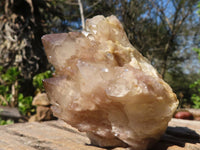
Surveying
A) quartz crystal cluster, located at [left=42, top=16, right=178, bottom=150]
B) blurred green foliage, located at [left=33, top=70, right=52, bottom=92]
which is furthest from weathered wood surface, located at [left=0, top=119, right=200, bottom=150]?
blurred green foliage, located at [left=33, top=70, right=52, bottom=92]

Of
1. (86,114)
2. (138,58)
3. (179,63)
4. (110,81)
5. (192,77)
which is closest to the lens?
(110,81)

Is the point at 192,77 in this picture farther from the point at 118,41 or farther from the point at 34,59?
the point at 118,41

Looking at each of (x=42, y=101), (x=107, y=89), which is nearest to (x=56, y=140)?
(x=107, y=89)

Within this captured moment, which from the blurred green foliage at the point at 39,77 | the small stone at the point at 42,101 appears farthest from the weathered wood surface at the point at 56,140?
the blurred green foliage at the point at 39,77

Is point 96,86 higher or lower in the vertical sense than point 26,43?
lower

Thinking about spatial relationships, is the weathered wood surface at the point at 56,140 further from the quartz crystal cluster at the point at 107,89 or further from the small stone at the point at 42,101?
the small stone at the point at 42,101

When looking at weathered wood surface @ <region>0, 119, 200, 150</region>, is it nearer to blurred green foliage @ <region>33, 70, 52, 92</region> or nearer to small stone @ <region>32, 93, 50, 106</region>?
small stone @ <region>32, 93, 50, 106</region>

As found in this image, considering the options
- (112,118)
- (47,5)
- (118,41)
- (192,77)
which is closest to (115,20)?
(118,41)

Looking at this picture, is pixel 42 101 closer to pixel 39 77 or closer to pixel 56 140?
pixel 39 77

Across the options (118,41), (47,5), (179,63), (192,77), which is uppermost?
(47,5)
